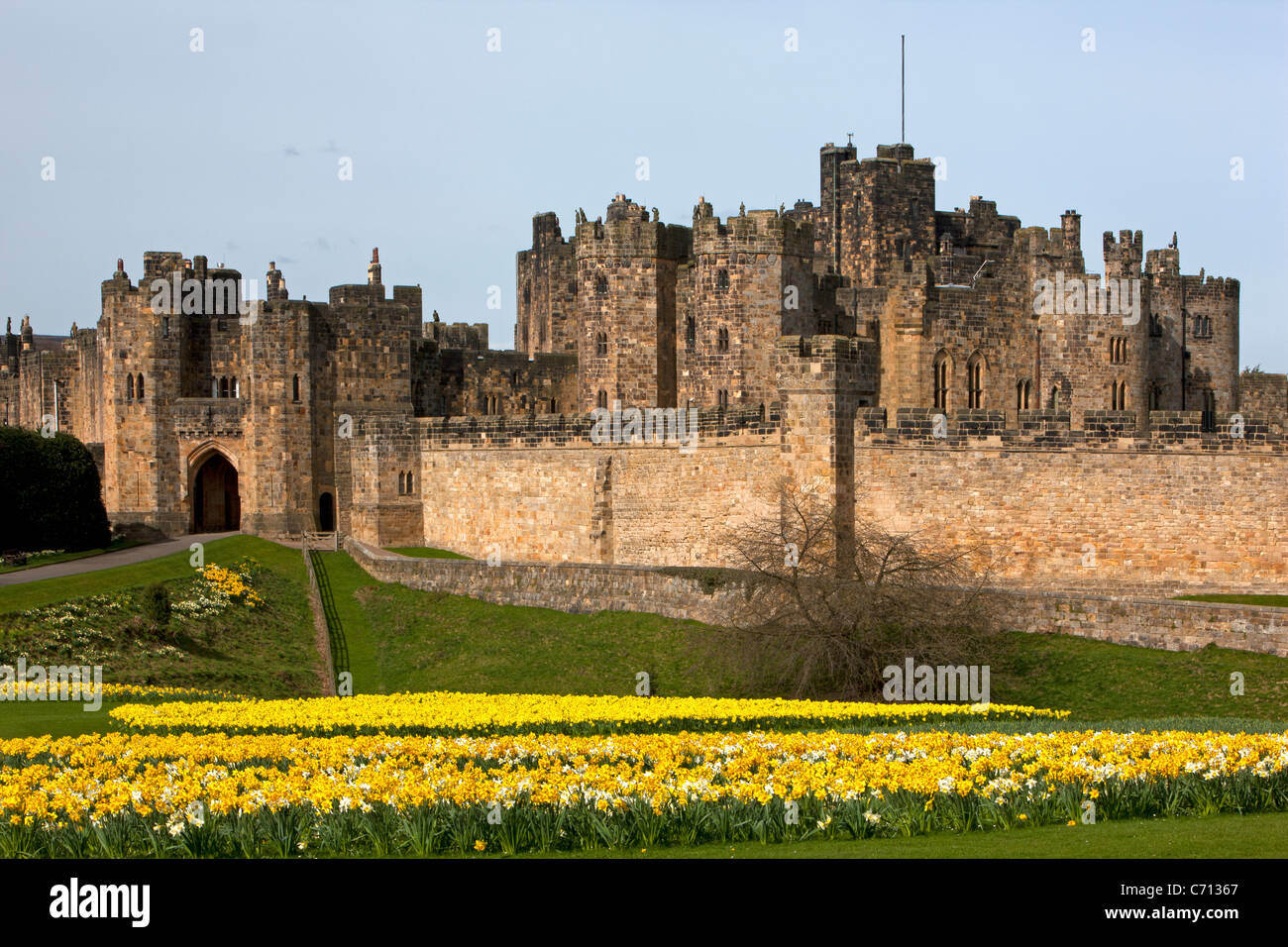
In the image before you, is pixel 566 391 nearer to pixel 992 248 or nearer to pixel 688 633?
pixel 992 248

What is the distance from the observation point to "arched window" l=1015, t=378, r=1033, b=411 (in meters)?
55.3

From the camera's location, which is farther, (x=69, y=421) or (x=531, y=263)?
(x=531, y=263)

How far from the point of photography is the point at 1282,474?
127 ft

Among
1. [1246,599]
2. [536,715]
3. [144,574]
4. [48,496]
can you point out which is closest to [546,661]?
[536,715]

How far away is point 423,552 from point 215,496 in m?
10.9

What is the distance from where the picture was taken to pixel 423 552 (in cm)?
5175

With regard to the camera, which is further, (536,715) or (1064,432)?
(1064,432)

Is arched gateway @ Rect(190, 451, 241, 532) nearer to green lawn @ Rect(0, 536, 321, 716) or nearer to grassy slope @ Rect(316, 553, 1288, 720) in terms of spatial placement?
green lawn @ Rect(0, 536, 321, 716)

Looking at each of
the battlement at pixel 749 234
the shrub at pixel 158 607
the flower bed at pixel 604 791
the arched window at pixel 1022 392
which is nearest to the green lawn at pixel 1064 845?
the flower bed at pixel 604 791

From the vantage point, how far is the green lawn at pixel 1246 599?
118 ft

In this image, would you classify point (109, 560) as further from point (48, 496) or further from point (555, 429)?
point (555, 429)

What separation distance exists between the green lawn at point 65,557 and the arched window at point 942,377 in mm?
26374
